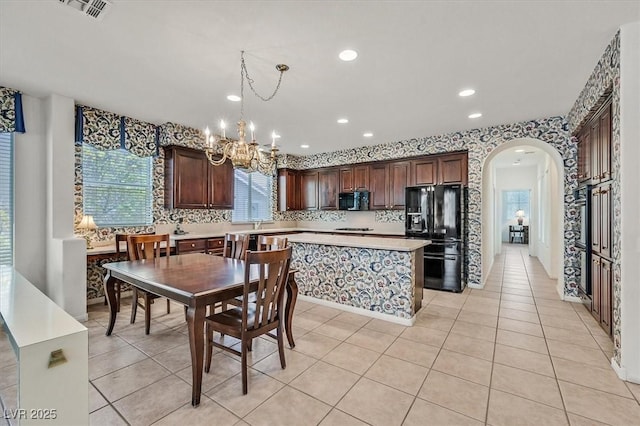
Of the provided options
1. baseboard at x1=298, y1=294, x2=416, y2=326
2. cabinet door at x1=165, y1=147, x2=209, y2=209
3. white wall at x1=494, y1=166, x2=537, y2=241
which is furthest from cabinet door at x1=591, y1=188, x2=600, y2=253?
white wall at x1=494, y1=166, x2=537, y2=241

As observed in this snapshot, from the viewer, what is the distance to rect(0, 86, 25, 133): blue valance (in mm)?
3307

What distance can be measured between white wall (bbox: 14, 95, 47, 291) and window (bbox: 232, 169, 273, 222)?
2890 mm

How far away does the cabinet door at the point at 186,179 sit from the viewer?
15.6 feet

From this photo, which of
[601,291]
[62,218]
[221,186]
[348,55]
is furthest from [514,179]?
[62,218]

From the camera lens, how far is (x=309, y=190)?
7.18 metres

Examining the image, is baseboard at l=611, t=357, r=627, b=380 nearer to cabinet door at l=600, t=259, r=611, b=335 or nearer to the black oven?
cabinet door at l=600, t=259, r=611, b=335

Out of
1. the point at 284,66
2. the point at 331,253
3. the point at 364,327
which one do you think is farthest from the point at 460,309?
the point at 284,66

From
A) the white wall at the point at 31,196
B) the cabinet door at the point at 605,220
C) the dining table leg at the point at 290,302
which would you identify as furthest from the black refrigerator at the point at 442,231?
the white wall at the point at 31,196

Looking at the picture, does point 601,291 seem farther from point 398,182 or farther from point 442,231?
point 398,182

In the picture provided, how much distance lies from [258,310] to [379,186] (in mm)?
4396

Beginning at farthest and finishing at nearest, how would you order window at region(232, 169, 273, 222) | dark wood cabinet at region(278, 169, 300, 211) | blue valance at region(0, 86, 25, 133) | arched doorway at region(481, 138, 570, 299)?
dark wood cabinet at region(278, 169, 300, 211) < window at region(232, 169, 273, 222) < arched doorway at region(481, 138, 570, 299) < blue valance at region(0, 86, 25, 133)

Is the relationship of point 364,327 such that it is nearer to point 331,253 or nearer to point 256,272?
point 331,253

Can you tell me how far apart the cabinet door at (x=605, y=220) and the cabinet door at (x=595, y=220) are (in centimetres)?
9

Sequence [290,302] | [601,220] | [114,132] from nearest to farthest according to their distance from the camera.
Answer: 1. [290,302]
2. [601,220]
3. [114,132]
